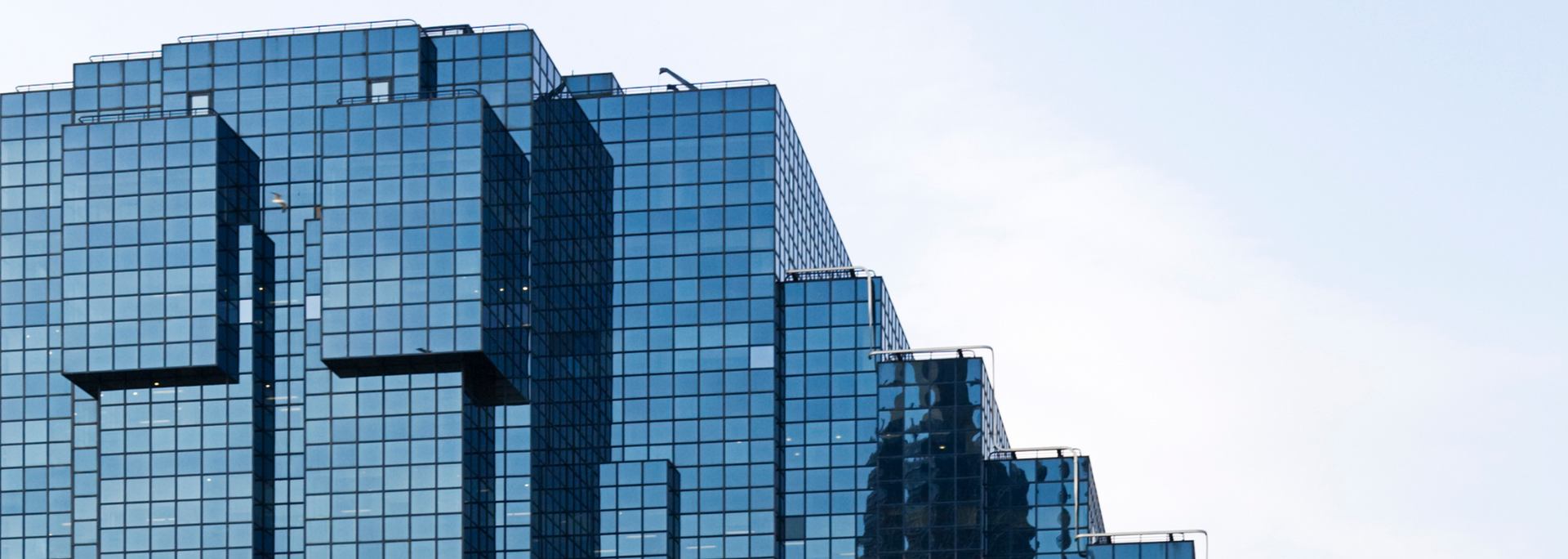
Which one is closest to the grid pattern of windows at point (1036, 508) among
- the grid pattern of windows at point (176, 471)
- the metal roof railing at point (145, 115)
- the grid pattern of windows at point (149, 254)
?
the grid pattern of windows at point (176, 471)

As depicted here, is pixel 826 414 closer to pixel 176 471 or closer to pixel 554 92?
pixel 554 92

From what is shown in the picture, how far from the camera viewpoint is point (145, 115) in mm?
158875

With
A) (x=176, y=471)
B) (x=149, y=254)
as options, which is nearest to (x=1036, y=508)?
(x=176, y=471)

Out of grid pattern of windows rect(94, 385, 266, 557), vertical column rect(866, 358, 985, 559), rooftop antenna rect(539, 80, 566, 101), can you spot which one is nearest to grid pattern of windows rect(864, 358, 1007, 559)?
vertical column rect(866, 358, 985, 559)

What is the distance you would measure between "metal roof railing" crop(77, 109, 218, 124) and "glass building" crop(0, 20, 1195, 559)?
1.09 feet

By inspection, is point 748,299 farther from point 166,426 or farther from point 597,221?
point 166,426

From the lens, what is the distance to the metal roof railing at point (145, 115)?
15625cm

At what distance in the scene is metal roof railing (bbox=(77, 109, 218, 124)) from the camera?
156 metres

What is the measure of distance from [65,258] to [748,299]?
152 feet

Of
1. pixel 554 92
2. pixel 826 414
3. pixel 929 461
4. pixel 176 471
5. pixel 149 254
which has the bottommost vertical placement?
pixel 176 471

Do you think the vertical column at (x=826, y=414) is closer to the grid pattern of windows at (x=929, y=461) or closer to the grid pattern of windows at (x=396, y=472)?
the grid pattern of windows at (x=929, y=461)

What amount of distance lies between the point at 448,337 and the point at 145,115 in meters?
32.3

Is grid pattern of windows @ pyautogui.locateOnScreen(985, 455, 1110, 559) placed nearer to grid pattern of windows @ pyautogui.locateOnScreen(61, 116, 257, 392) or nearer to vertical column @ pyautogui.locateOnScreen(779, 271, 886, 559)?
vertical column @ pyautogui.locateOnScreen(779, 271, 886, 559)

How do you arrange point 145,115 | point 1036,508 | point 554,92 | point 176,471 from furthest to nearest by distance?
point 554,92 → point 145,115 → point 1036,508 → point 176,471
